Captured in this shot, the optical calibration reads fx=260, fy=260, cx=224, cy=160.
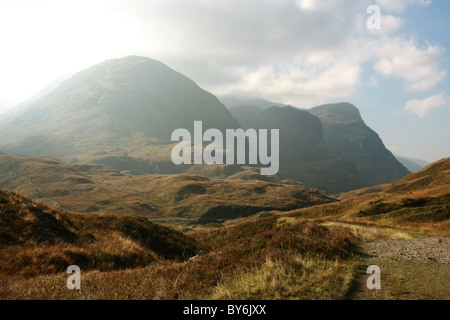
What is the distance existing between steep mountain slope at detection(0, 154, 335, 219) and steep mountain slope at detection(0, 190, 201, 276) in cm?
8644

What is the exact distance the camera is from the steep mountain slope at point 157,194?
112562 mm

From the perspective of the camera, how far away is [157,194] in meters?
147

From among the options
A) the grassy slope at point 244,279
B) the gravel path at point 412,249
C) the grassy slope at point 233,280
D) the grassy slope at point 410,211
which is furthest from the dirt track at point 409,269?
the grassy slope at point 410,211

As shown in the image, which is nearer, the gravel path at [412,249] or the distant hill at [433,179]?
the gravel path at [412,249]

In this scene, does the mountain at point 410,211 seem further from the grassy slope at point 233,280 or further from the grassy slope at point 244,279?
the grassy slope at point 233,280

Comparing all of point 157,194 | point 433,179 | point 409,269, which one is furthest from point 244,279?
point 157,194

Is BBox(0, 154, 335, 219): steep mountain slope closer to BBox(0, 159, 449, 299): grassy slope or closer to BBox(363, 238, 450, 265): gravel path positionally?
BBox(363, 238, 450, 265): gravel path

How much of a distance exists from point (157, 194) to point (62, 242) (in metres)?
135

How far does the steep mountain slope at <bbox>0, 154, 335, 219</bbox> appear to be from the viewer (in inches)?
4432

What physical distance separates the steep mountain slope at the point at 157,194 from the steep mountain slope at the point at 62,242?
86.4 meters

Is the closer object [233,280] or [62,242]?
[233,280]

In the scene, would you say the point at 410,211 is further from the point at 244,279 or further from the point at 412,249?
the point at 244,279
